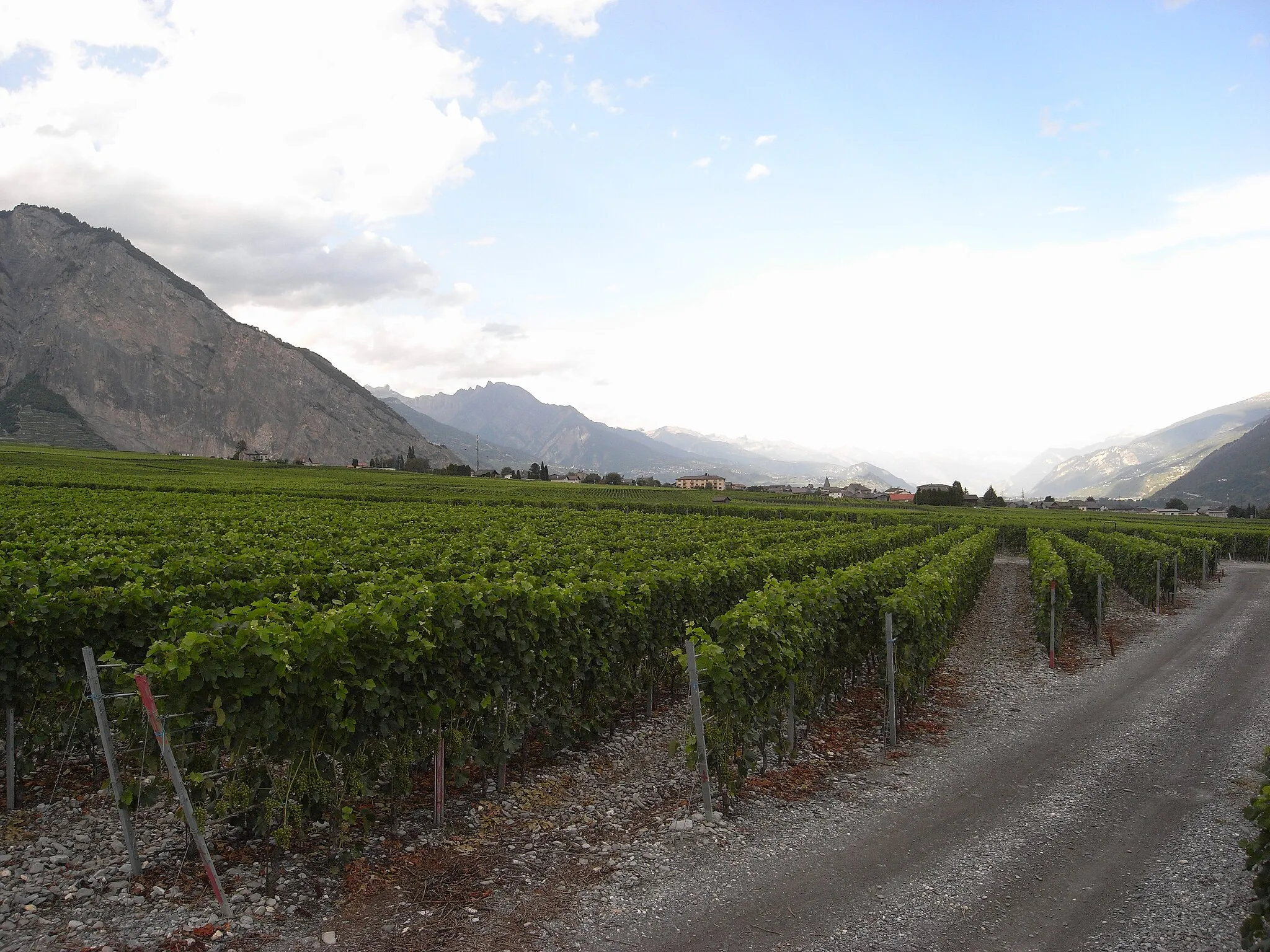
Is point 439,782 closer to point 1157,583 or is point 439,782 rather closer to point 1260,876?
point 1260,876

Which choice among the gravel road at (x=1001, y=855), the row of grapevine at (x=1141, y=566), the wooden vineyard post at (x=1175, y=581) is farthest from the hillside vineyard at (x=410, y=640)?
the wooden vineyard post at (x=1175, y=581)

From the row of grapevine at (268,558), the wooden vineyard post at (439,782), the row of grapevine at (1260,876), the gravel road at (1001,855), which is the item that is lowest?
the gravel road at (1001,855)

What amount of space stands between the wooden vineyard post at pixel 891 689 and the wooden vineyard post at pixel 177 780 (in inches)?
388

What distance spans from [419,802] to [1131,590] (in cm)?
3269

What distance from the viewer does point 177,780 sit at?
647 centimetres

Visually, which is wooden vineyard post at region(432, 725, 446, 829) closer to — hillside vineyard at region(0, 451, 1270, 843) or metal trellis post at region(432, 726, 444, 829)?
metal trellis post at region(432, 726, 444, 829)

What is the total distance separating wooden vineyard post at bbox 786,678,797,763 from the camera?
11.0 metres

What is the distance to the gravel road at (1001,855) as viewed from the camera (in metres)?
6.64

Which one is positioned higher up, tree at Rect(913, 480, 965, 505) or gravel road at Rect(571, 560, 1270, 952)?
tree at Rect(913, 480, 965, 505)

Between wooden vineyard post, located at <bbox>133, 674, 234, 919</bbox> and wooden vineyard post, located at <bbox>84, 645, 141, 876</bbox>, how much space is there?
535mm

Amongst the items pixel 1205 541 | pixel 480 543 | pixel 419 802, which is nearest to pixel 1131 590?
pixel 1205 541

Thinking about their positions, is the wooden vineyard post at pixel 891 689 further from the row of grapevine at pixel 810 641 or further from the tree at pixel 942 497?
the tree at pixel 942 497

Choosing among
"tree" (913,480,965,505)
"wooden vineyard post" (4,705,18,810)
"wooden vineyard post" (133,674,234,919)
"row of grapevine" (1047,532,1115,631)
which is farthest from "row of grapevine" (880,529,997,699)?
"tree" (913,480,965,505)

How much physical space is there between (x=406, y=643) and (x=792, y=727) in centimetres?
624
